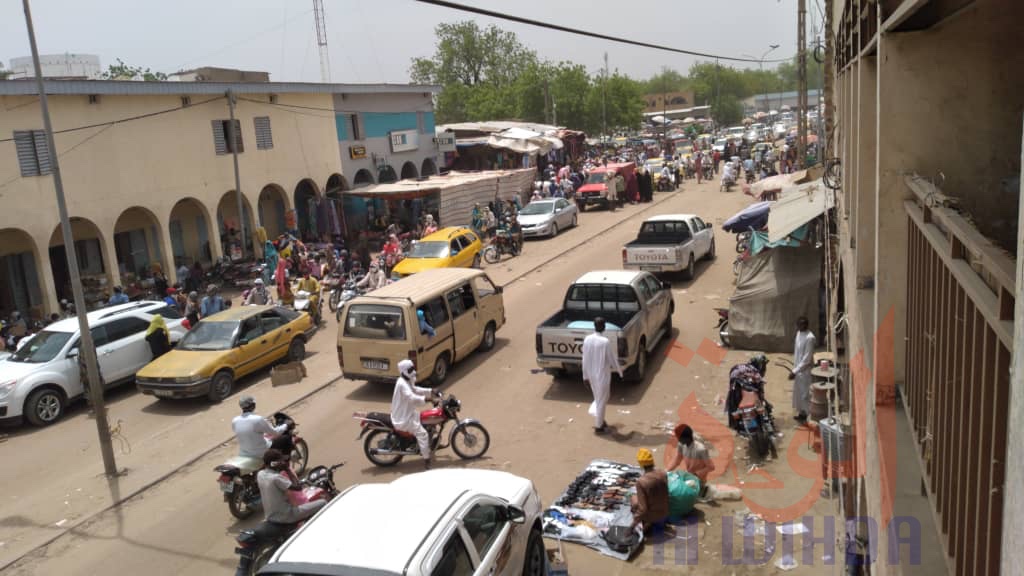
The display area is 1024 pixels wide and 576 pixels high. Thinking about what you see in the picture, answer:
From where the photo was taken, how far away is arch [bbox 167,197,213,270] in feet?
85.3

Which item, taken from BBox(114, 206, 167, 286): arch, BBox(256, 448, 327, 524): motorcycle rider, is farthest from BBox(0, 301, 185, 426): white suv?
BBox(114, 206, 167, 286): arch

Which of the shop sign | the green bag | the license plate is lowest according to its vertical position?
the green bag

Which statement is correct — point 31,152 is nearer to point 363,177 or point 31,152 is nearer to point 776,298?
point 363,177

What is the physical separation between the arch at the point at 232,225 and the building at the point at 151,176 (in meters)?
0.05

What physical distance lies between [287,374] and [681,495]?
8.65m

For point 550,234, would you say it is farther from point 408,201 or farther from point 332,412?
point 332,412

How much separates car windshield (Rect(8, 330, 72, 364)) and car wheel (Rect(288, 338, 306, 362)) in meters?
3.89

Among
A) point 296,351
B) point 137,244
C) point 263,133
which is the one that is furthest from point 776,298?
point 263,133

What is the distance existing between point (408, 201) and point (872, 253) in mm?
28830

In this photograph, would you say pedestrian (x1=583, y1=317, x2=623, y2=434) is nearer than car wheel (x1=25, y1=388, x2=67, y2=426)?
Yes

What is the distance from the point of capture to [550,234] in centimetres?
2917

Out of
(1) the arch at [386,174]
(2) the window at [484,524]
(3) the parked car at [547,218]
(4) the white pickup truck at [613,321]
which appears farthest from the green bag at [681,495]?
(1) the arch at [386,174]

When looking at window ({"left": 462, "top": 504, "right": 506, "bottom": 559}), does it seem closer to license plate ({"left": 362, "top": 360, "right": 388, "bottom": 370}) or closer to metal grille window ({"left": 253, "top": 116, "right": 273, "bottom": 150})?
license plate ({"left": 362, "top": 360, "right": 388, "bottom": 370})

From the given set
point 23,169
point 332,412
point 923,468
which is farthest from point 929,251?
point 23,169
